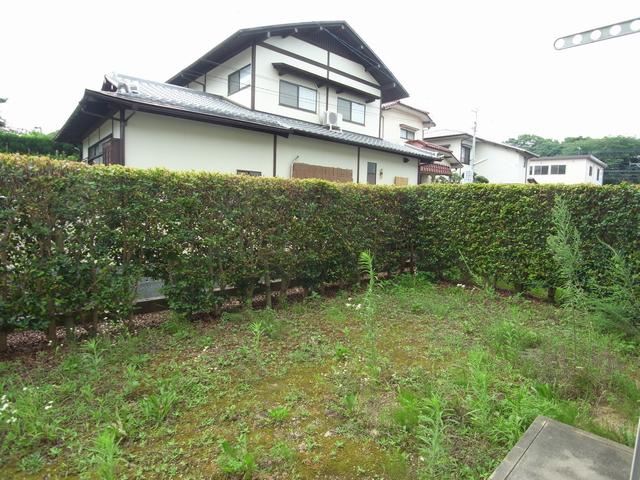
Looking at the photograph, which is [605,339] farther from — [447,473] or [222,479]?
[222,479]

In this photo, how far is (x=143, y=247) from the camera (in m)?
3.52

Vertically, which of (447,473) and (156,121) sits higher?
(156,121)

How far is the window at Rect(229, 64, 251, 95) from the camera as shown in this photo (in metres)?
10.9

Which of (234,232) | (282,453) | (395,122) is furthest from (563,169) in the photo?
(282,453)

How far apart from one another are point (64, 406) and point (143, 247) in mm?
1611

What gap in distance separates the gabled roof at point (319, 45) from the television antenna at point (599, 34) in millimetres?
10569

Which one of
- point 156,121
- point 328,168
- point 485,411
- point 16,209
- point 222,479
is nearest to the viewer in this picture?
point 222,479

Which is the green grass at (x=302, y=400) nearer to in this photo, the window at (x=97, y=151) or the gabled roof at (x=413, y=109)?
the window at (x=97, y=151)

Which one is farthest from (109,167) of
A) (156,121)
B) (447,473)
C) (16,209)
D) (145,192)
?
(156,121)

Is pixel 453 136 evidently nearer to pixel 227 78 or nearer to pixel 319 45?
pixel 319 45

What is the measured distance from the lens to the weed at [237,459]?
1.75 meters

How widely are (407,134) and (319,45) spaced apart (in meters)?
10.5

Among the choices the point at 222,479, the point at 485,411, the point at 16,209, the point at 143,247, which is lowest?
the point at 222,479

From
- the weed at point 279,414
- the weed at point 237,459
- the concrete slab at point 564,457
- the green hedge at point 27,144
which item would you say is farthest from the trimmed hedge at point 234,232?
the green hedge at point 27,144
